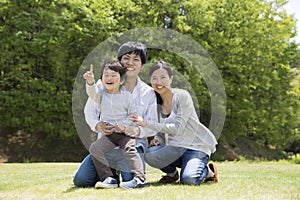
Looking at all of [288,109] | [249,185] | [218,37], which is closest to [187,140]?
[249,185]

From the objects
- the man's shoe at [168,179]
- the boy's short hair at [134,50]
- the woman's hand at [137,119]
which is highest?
the boy's short hair at [134,50]

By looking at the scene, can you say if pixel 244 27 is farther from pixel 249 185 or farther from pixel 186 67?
pixel 249 185

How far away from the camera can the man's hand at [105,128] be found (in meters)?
3.99

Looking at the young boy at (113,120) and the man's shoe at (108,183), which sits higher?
the young boy at (113,120)

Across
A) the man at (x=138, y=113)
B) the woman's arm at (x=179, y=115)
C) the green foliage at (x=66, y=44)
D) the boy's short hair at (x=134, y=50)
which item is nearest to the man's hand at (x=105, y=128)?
the man at (x=138, y=113)

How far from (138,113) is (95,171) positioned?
0.71 metres

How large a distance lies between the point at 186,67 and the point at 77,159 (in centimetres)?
556

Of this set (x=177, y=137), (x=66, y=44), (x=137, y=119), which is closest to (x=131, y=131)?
(x=137, y=119)

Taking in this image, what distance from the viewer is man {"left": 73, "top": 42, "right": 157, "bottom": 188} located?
407 cm

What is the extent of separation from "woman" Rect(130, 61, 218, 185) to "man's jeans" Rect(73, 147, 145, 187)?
0.94 ft

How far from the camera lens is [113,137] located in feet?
13.3

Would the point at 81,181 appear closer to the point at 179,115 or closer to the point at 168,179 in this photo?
the point at 168,179

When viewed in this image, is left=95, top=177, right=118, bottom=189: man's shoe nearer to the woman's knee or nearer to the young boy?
the young boy

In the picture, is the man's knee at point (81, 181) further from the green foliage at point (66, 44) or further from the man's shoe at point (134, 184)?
the green foliage at point (66, 44)
